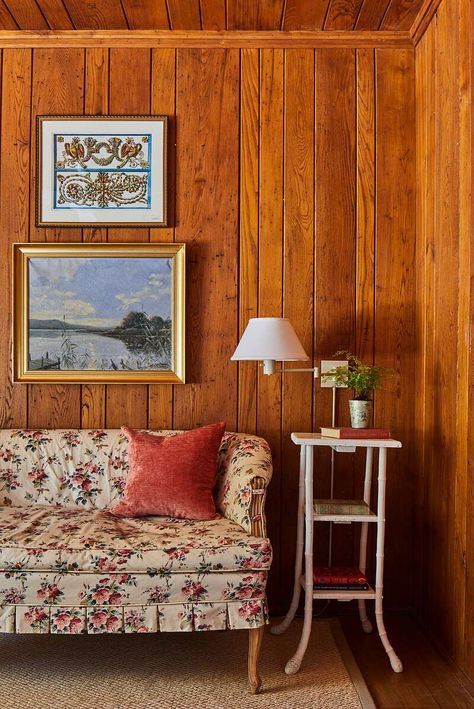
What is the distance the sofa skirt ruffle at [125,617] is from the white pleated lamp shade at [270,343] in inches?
38.5

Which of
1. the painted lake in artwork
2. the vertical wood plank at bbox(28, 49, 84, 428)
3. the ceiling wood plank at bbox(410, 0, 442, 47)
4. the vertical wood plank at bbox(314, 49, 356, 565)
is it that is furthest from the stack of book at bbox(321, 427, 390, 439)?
the ceiling wood plank at bbox(410, 0, 442, 47)

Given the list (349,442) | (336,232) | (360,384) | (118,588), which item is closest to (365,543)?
(349,442)

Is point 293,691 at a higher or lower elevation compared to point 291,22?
lower

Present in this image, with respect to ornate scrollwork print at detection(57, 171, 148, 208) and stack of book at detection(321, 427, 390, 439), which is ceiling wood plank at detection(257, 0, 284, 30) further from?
stack of book at detection(321, 427, 390, 439)

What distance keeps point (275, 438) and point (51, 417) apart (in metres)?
1.11

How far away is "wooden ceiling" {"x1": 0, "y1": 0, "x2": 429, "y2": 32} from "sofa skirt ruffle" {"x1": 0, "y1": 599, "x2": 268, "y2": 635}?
8.40 ft

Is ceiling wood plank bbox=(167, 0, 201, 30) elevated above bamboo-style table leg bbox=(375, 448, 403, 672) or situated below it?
above

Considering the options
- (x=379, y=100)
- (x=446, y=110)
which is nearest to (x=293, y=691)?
(x=446, y=110)

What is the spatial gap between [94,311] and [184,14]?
146cm

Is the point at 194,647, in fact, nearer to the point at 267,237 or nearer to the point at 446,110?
the point at 267,237

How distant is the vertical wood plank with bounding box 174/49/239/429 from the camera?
3.15 m

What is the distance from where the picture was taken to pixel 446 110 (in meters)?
2.71

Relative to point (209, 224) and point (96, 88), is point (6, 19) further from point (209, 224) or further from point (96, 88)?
point (209, 224)

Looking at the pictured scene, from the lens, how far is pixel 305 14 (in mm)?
2996
